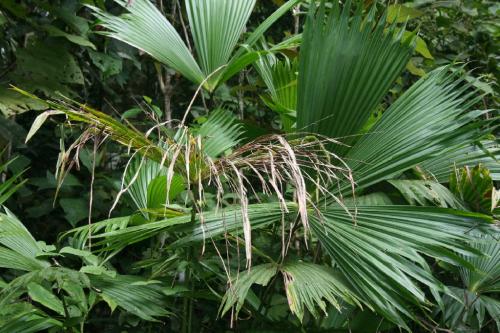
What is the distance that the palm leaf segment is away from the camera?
1.68 m

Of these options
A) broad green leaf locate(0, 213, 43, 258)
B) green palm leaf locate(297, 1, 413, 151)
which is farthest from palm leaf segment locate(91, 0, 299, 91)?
broad green leaf locate(0, 213, 43, 258)

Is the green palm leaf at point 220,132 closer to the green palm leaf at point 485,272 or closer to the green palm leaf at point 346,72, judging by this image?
the green palm leaf at point 346,72

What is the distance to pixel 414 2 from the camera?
2.73 meters

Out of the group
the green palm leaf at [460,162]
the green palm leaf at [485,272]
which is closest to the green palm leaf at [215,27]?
the green palm leaf at [460,162]

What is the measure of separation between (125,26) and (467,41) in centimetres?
204

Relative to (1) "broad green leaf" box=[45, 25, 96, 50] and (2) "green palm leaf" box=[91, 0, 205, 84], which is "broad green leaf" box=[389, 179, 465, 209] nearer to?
(2) "green palm leaf" box=[91, 0, 205, 84]

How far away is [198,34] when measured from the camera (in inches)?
69.9

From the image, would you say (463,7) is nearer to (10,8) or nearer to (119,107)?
(119,107)

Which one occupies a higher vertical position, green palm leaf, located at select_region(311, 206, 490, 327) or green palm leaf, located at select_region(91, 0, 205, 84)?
green palm leaf, located at select_region(91, 0, 205, 84)

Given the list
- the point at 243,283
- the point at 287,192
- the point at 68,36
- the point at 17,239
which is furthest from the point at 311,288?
the point at 68,36

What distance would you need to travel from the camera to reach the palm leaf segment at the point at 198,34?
1680mm

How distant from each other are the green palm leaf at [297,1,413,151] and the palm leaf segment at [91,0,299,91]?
0.27m

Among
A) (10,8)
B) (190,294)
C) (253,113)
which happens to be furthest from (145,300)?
(253,113)

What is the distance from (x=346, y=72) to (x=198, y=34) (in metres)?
0.53
